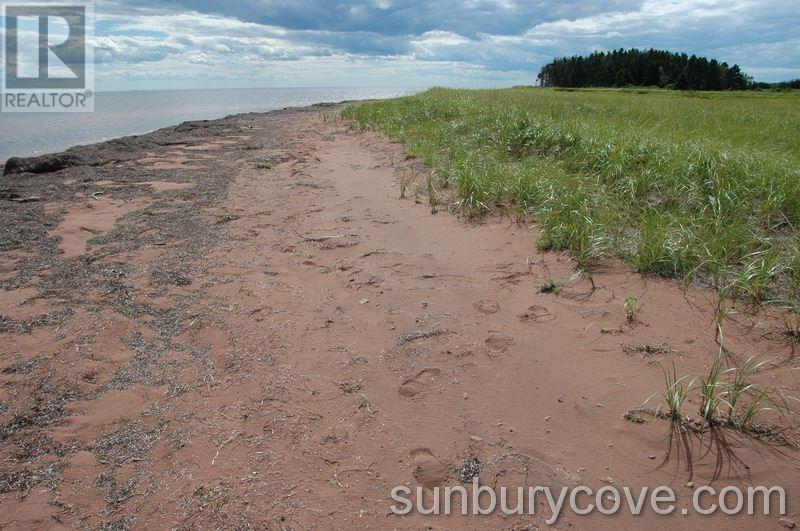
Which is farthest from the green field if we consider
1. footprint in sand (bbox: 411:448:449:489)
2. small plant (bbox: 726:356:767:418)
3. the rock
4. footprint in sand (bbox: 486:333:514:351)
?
the rock

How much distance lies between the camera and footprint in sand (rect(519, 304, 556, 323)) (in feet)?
11.0

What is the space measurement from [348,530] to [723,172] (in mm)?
5614

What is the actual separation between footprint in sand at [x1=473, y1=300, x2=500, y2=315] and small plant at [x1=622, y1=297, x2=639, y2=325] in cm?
85

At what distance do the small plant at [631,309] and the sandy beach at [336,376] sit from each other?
48 millimetres

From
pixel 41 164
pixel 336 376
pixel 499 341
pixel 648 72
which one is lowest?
pixel 336 376

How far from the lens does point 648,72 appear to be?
53562 mm

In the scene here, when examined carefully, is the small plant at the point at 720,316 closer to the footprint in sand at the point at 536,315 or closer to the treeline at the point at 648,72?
the footprint in sand at the point at 536,315

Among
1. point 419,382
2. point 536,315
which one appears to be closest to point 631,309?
point 536,315

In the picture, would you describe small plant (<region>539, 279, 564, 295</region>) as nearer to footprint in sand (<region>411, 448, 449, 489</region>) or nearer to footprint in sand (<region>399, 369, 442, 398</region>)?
footprint in sand (<region>399, 369, 442, 398</region>)

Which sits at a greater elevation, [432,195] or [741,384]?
[432,195]

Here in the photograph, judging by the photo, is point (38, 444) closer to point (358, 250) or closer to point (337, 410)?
point (337, 410)

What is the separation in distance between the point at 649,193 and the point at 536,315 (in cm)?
294

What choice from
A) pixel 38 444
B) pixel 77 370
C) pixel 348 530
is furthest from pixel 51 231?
pixel 348 530

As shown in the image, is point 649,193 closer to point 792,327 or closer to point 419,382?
point 792,327
